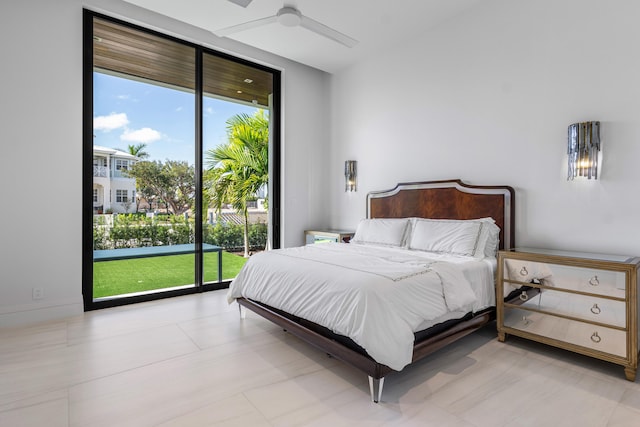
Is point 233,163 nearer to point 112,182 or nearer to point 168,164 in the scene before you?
point 168,164

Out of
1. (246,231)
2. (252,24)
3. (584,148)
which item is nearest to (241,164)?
(246,231)

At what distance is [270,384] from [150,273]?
270 cm

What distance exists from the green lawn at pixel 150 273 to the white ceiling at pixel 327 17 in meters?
2.82

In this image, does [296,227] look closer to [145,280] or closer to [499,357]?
[145,280]

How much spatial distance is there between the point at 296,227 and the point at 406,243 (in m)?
2.00

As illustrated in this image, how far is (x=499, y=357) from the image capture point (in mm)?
2535

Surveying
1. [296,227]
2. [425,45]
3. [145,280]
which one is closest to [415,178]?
[425,45]

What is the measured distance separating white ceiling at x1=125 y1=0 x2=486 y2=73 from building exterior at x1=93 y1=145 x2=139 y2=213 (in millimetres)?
1633

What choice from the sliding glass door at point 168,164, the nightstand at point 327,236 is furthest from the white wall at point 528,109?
the sliding glass door at point 168,164

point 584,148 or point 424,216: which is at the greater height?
point 584,148

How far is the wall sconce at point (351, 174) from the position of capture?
199 inches

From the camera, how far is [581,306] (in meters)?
2.40

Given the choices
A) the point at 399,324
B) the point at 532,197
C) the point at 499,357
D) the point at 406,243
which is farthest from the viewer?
the point at 406,243

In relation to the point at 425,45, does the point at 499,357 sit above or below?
below
